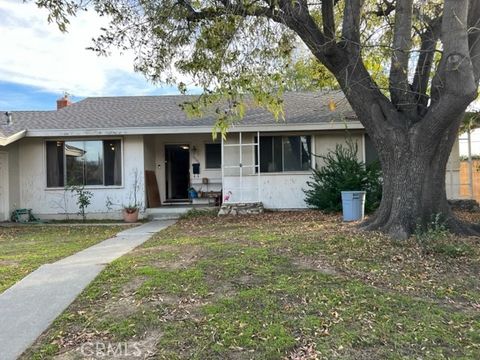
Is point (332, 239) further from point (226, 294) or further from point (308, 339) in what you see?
point (308, 339)

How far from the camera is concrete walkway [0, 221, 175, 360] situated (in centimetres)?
390

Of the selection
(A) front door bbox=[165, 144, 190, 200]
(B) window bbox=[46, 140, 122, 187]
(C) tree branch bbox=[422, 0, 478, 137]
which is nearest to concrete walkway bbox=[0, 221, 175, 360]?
(C) tree branch bbox=[422, 0, 478, 137]

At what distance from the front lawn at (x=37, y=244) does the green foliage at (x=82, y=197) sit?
148cm

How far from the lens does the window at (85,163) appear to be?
14289 mm

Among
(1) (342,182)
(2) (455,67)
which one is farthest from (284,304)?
(1) (342,182)

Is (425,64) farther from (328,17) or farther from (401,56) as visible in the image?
(328,17)

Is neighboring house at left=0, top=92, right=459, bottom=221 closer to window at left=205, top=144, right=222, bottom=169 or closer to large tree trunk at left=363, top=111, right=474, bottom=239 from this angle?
window at left=205, top=144, right=222, bottom=169

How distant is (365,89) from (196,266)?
15.4ft

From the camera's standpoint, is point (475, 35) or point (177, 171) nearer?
point (475, 35)

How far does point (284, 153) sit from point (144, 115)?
518 centimetres

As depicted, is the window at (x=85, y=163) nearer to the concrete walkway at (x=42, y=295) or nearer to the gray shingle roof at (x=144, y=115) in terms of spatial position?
the gray shingle roof at (x=144, y=115)

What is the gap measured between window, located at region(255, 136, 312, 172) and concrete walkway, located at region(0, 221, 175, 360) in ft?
24.2

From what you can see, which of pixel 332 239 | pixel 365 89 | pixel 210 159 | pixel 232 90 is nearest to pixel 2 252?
pixel 232 90

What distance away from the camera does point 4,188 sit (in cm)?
1359
